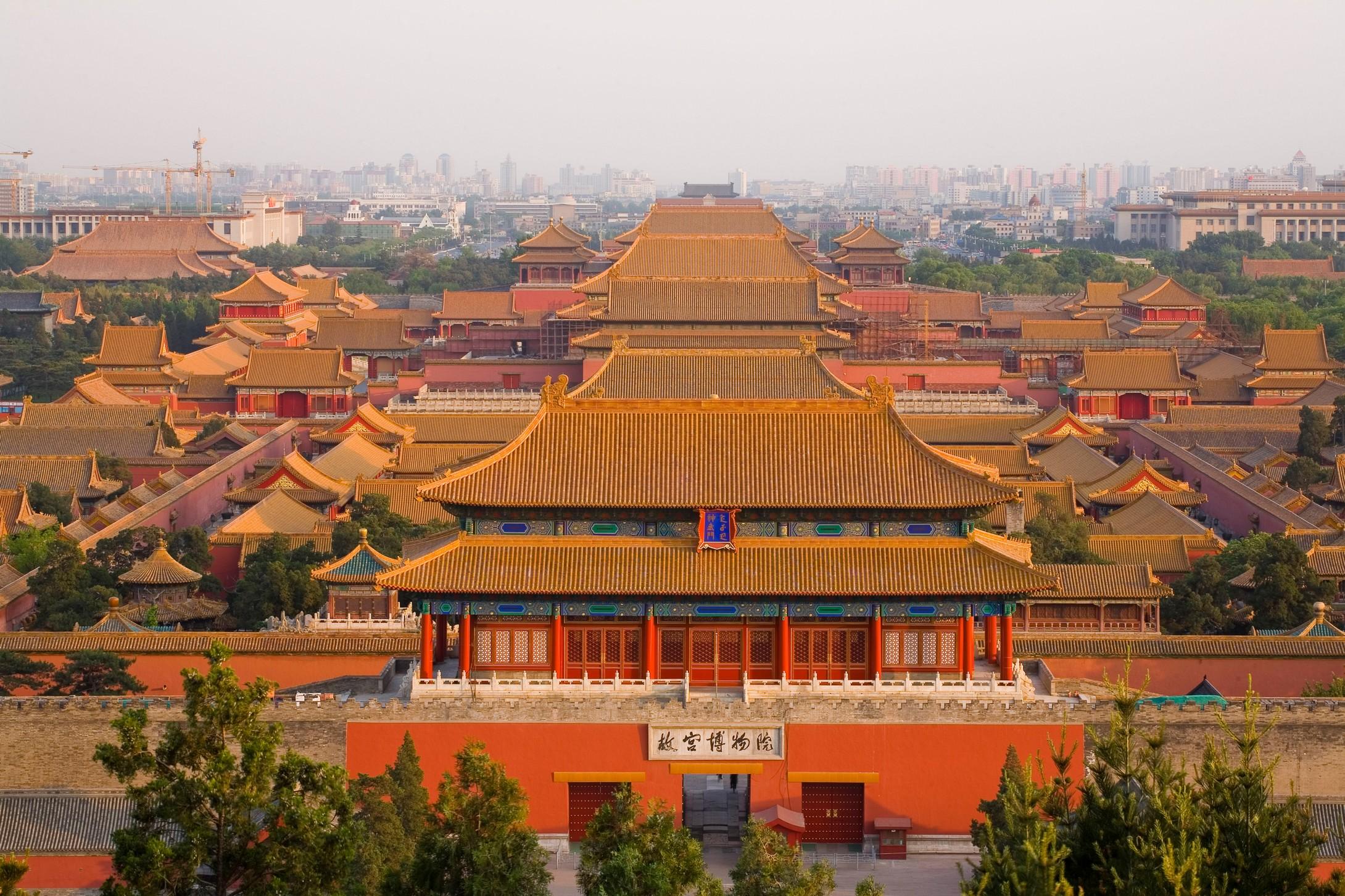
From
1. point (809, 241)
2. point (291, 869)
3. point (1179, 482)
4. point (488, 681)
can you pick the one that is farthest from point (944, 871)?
point (809, 241)

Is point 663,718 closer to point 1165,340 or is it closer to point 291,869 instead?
point 291,869

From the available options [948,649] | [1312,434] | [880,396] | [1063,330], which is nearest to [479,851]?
[948,649]

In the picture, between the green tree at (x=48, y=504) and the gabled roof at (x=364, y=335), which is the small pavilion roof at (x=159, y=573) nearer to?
the green tree at (x=48, y=504)

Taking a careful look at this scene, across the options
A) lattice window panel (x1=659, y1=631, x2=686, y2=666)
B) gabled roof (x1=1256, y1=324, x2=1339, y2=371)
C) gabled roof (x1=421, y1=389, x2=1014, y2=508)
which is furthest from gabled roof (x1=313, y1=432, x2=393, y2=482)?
gabled roof (x1=1256, y1=324, x2=1339, y2=371)

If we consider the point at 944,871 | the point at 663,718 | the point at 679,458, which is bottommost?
the point at 944,871

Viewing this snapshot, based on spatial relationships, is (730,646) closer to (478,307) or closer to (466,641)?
(466,641)

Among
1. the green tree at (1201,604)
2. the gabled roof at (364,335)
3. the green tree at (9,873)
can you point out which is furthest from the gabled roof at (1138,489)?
the green tree at (9,873)
